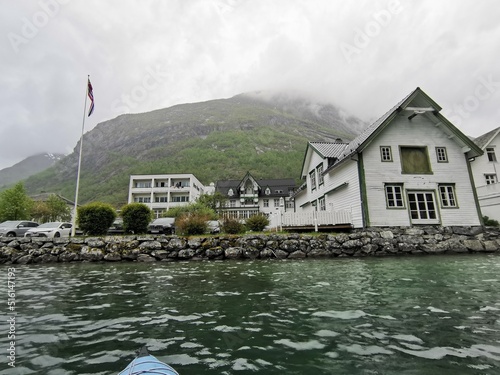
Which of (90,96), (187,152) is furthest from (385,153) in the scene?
(187,152)

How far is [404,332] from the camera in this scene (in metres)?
4.02

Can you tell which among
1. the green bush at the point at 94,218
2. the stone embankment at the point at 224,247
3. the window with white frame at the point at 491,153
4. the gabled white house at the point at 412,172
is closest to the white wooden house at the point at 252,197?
the window with white frame at the point at 491,153

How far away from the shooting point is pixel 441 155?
68.6 feet

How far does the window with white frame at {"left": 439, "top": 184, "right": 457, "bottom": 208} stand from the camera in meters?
19.7

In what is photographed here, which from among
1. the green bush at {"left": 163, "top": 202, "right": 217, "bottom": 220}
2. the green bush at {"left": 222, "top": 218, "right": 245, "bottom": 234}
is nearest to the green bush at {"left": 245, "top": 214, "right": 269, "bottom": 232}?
the green bush at {"left": 222, "top": 218, "right": 245, "bottom": 234}

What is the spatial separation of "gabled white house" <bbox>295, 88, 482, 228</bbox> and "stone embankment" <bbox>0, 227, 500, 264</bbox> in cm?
218

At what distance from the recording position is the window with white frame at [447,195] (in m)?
19.7

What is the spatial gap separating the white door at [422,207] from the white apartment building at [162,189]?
53323 millimetres

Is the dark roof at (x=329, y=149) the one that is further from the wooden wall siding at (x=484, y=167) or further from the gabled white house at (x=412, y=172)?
the wooden wall siding at (x=484, y=167)

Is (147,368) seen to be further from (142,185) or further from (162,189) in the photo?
(142,185)

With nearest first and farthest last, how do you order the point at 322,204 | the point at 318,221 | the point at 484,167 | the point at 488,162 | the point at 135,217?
1. the point at 135,217
2. the point at 318,221
3. the point at 322,204
4. the point at 484,167
5. the point at 488,162

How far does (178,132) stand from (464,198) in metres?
164

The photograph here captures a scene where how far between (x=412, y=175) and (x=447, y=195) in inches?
118

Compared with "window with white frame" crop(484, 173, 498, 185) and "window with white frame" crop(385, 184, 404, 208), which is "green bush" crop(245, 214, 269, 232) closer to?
"window with white frame" crop(385, 184, 404, 208)
